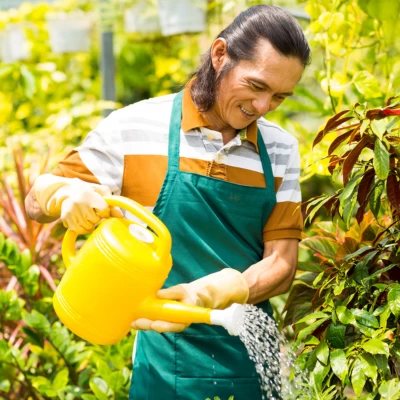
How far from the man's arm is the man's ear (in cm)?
46

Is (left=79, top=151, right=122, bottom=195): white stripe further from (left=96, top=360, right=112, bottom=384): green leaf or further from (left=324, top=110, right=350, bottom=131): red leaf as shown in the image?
(left=96, top=360, right=112, bottom=384): green leaf

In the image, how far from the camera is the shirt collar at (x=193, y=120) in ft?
6.23

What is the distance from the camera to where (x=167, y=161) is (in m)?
1.87

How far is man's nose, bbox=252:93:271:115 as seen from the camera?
181 centimetres

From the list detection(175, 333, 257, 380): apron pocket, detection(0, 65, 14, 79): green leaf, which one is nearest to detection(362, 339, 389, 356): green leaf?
detection(175, 333, 257, 380): apron pocket

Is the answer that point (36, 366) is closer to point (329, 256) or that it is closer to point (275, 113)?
point (329, 256)

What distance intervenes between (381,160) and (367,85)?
2.68 feet

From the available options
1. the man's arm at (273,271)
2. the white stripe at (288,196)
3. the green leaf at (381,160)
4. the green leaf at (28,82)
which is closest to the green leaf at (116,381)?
the man's arm at (273,271)

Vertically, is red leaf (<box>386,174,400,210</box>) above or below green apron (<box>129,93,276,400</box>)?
above

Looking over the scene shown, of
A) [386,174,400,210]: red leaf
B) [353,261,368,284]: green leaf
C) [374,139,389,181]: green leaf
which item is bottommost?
[353,261,368,284]: green leaf

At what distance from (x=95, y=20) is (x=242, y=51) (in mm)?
3442

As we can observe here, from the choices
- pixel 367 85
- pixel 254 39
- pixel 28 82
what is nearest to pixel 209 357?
pixel 254 39

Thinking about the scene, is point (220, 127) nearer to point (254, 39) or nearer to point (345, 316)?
point (254, 39)

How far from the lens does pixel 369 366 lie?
5.19 feet
